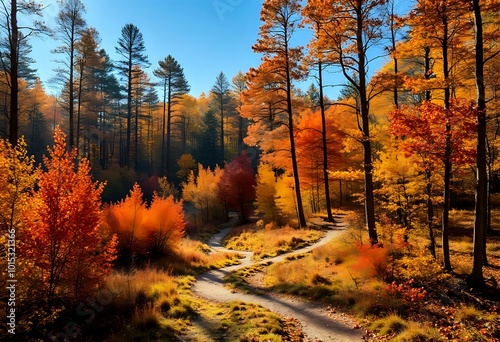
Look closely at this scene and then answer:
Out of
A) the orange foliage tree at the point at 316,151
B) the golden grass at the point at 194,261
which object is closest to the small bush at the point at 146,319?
the golden grass at the point at 194,261

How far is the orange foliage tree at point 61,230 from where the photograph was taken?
6.48 m

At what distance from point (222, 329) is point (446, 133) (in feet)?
27.1

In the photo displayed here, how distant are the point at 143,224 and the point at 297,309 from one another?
874cm

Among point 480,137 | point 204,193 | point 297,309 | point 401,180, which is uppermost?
point 480,137

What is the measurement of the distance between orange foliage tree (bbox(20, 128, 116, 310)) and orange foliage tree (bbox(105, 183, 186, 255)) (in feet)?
18.8

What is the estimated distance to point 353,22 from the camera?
9.87 metres

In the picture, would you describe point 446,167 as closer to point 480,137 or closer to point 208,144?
point 480,137

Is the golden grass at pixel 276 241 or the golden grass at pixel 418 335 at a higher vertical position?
the golden grass at pixel 418 335

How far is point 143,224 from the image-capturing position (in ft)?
44.8

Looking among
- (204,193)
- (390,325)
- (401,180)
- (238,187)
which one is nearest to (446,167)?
(401,180)

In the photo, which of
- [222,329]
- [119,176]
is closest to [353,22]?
[222,329]
